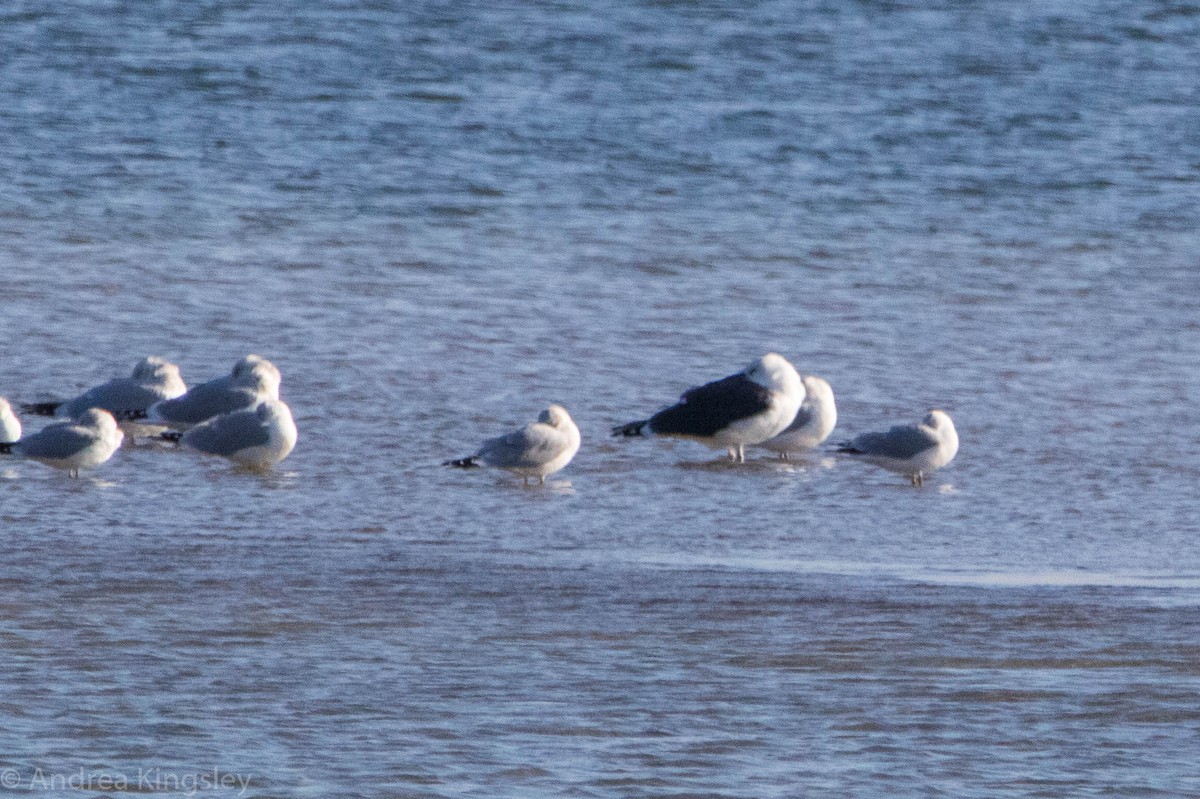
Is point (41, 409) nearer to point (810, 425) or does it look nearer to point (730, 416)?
point (730, 416)

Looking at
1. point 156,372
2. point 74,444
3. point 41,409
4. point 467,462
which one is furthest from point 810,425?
point 41,409

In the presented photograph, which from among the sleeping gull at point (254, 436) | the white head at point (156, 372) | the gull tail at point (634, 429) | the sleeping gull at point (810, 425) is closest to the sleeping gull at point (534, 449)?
the gull tail at point (634, 429)

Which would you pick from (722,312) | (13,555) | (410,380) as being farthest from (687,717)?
(722,312)

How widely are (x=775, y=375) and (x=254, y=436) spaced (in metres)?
2.03

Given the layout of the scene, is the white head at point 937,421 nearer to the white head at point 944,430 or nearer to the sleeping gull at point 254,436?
the white head at point 944,430

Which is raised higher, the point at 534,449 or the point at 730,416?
the point at 534,449

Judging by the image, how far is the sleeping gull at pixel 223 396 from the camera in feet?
27.9

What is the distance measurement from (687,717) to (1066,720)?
31.5 inches

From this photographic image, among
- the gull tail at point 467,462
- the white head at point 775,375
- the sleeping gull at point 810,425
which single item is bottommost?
the sleeping gull at point 810,425

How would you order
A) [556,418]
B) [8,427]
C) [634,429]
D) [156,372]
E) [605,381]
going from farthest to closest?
[605,381] < [156,372] < [634,429] < [8,427] < [556,418]

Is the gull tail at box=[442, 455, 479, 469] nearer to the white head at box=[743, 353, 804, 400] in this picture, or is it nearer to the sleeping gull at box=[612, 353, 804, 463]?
the sleeping gull at box=[612, 353, 804, 463]

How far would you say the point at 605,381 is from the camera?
9375 millimetres

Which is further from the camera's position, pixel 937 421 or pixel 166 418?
pixel 166 418

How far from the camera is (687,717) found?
16.3 feet
